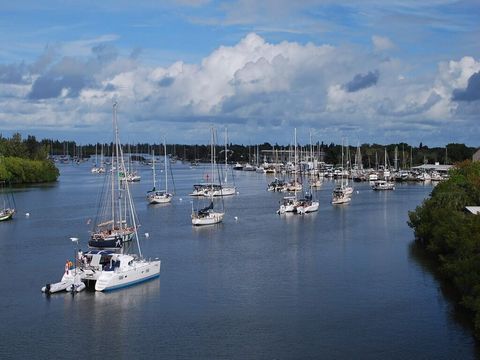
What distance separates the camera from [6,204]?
9375 centimetres

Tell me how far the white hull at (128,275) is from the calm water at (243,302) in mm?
630

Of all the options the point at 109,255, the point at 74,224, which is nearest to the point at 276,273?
the point at 109,255

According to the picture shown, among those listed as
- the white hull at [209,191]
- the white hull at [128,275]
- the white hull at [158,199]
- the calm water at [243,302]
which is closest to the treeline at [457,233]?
the calm water at [243,302]

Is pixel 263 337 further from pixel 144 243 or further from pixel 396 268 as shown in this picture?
pixel 144 243

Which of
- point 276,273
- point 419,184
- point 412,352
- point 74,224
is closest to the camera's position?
point 412,352

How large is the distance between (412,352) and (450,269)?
368 inches

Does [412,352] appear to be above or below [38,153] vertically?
below

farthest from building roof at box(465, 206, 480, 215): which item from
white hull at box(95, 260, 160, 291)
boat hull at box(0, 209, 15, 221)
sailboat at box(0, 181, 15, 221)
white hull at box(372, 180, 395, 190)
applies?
white hull at box(372, 180, 395, 190)

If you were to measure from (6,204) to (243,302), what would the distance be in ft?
207

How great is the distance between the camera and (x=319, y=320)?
35281mm

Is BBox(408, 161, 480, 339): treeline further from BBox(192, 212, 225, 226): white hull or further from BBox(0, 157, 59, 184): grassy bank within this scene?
BBox(0, 157, 59, 184): grassy bank

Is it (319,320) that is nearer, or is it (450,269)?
(319,320)

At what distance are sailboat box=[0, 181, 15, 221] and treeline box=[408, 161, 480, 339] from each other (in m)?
43.0

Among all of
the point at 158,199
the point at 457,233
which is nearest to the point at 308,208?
the point at 158,199
